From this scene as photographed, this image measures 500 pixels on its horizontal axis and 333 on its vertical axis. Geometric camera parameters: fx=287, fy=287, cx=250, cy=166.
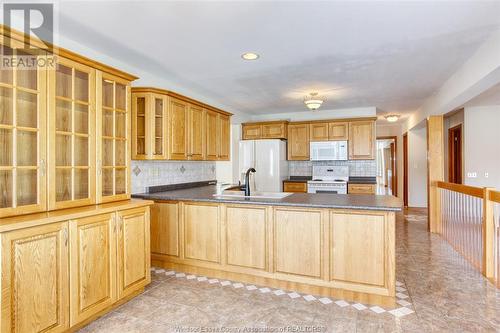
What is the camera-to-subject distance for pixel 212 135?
14.8 feet

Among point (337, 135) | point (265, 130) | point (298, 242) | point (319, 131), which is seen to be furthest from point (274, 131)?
point (298, 242)

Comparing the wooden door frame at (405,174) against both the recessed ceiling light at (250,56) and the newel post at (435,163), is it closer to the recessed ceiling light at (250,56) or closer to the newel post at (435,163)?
the newel post at (435,163)

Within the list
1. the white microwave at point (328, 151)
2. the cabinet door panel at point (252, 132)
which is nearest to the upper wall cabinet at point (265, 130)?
the cabinet door panel at point (252, 132)

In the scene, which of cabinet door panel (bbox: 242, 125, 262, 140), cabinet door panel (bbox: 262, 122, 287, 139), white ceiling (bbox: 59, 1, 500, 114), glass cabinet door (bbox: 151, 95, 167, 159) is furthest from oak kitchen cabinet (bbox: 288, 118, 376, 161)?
glass cabinet door (bbox: 151, 95, 167, 159)

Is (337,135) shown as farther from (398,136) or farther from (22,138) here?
(22,138)

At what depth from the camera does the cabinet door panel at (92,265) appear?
2.13 meters

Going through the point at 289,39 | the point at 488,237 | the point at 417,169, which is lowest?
the point at 488,237

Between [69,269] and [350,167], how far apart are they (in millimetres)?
5618

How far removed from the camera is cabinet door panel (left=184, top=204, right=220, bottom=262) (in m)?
3.24

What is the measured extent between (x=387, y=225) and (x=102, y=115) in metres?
2.75

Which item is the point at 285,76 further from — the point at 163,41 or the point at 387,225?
the point at 387,225

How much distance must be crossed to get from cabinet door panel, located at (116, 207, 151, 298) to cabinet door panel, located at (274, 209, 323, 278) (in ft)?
4.29

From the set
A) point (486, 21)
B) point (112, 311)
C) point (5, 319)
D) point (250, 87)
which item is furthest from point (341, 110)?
point (5, 319)

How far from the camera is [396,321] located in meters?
2.31
